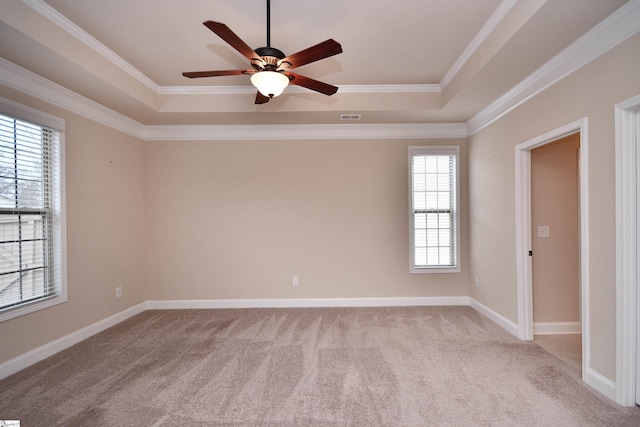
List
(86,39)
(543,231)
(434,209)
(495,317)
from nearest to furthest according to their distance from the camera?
1. (86,39)
2. (543,231)
3. (495,317)
4. (434,209)

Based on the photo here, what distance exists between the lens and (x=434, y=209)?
4398 mm

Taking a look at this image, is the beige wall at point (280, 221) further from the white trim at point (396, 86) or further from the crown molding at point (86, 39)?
the crown molding at point (86, 39)

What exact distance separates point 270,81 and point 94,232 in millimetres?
2855

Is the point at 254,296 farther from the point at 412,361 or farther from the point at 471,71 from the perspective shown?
the point at 471,71

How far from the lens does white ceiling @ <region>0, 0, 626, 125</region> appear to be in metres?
2.21

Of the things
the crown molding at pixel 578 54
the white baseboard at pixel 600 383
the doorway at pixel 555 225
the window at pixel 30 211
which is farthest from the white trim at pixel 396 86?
the white baseboard at pixel 600 383

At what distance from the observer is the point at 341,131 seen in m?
4.32

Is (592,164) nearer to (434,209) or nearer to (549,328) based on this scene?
(549,328)

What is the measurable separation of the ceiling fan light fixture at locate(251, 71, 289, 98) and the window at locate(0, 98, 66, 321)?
2.21 metres

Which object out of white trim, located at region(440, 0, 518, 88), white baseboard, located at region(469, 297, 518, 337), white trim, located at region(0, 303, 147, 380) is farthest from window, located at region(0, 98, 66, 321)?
white baseboard, located at region(469, 297, 518, 337)

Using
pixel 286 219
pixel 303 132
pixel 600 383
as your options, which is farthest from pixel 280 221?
pixel 600 383

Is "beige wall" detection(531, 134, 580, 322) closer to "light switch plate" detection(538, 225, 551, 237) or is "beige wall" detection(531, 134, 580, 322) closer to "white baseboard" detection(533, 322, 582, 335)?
"light switch plate" detection(538, 225, 551, 237)

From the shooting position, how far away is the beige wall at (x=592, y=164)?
205 centimetres

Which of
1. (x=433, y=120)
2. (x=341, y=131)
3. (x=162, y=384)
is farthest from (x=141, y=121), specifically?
(x=433, y=120)
